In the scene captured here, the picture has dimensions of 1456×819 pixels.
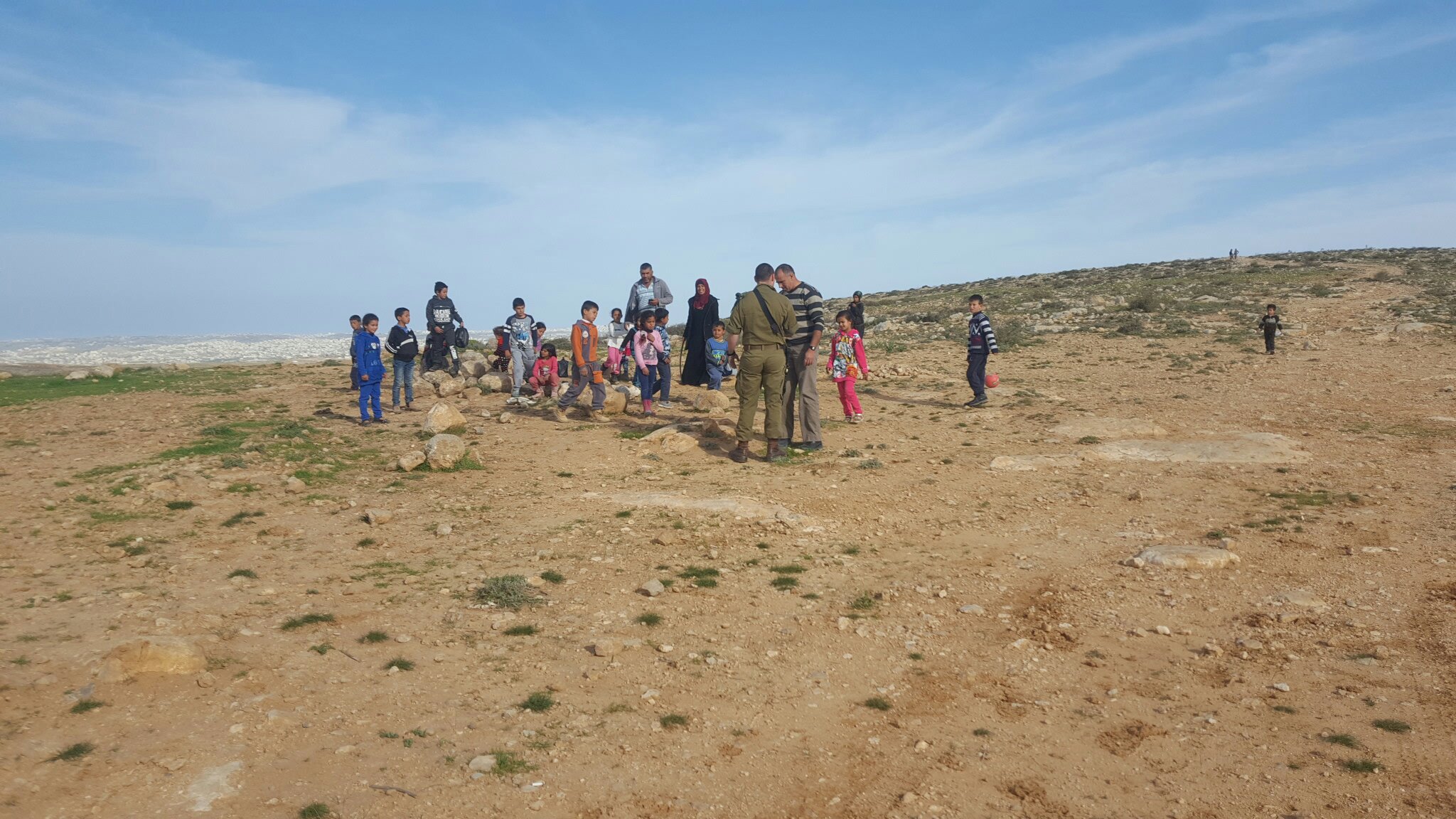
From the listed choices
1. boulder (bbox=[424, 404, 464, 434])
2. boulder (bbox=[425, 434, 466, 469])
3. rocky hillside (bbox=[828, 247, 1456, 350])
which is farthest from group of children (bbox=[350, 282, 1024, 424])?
rocky hillside (bbox=[828, 247, 1456, 350])

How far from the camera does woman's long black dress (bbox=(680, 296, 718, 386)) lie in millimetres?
15070

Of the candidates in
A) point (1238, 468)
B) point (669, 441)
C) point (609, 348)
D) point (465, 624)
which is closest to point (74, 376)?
point (609, 348)

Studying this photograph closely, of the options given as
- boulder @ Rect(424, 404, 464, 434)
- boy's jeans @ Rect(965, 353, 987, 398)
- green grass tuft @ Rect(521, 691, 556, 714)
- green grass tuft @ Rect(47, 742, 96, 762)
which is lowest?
green grass tuft @ Rect(521, 691, 556, 714)

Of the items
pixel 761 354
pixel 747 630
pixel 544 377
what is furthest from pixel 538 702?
pixel 544 377

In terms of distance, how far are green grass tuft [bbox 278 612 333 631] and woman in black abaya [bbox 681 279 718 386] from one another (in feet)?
32.0

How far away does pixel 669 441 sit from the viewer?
36.6 feet

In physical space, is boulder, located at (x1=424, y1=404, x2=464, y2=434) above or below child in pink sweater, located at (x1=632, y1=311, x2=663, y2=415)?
below

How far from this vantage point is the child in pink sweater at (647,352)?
12.9 meters

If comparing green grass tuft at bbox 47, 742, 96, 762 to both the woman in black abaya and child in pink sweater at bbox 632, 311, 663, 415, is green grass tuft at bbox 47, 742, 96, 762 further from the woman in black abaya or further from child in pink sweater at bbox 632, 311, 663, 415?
the woman in black abaya

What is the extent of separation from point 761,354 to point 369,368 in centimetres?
627

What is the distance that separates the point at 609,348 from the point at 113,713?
34.1 feet

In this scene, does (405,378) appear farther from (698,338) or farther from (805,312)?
(805,312)

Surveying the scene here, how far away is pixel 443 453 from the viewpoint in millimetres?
10164

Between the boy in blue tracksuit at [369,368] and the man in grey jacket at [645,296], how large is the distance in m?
3.97
